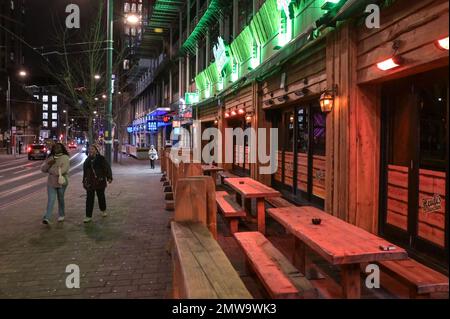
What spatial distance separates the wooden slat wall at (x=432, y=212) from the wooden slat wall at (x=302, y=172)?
431cm

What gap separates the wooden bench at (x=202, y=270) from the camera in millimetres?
2891

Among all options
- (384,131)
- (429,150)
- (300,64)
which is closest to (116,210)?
(300,64)

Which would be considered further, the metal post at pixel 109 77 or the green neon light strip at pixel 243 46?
the metal post at pixel 109 77

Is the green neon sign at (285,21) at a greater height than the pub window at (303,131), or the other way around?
the green neon sign at (285,21)

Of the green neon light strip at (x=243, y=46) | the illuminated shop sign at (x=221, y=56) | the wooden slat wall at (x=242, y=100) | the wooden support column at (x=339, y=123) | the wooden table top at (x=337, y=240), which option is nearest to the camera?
the wooden table top at (x=337, y=240)

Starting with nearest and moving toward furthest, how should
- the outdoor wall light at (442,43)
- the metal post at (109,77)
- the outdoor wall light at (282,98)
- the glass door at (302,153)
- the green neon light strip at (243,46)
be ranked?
the outdoor wall light at (442,43) < the glass door at (302,153) < the outdoor wall light at (282,98) < the green neon light strip at (243,46) < the metal post at (109,77)

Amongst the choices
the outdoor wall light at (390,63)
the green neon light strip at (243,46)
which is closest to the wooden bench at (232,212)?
the outdoor wall light at (390,63)

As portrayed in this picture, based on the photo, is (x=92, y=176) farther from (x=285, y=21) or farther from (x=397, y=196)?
(x=397, y=196)

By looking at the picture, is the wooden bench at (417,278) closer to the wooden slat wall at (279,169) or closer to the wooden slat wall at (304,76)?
the wooden slat wall at (304,76)

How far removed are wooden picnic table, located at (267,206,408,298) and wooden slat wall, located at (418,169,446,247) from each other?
3.67 ft

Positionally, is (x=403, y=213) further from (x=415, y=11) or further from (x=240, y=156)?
(x=240, y=156)

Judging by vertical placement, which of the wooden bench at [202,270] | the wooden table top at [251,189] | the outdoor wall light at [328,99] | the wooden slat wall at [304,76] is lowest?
the wooden bench at [202,270]

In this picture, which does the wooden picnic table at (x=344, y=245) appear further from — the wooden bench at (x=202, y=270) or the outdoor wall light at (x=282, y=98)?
the outdoor wall light at (x=282, y=98)

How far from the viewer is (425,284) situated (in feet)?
11.5
